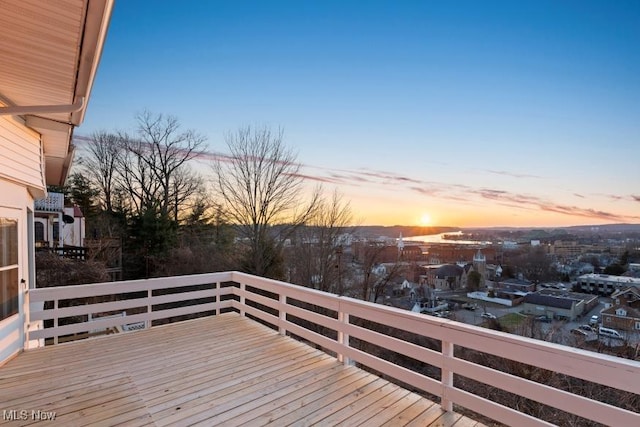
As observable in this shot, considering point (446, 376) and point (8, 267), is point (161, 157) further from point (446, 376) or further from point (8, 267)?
point (446, 376)

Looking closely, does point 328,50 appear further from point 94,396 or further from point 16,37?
point 94,396

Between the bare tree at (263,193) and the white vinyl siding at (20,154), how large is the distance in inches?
374

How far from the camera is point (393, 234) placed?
14789 mm

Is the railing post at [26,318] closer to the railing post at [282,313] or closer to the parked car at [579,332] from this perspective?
the railing post at [282,313]

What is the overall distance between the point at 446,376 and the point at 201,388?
215 centimetres

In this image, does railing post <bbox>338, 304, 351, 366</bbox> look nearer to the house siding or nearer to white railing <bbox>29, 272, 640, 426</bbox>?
white railing <bbox>29, 272, 640, 426</bbox>

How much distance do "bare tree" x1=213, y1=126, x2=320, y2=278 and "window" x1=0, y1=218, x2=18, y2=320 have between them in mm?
9764

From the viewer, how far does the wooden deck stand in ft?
8.43

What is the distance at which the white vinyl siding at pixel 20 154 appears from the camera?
3.37 meters

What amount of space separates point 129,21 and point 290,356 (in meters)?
8.31

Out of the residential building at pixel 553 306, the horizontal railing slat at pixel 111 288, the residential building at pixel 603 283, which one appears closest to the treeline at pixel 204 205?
the residential building at pixel 553 306

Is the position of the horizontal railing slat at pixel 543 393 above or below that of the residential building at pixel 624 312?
above

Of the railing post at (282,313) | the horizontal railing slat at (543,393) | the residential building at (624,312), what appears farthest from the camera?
the residential building at (624,312)

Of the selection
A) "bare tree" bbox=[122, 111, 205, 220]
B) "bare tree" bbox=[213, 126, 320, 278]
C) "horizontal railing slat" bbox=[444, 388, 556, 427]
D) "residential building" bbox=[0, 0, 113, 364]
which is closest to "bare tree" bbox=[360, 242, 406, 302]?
"bare tree" bbox=[213, 126, 320, 278]
